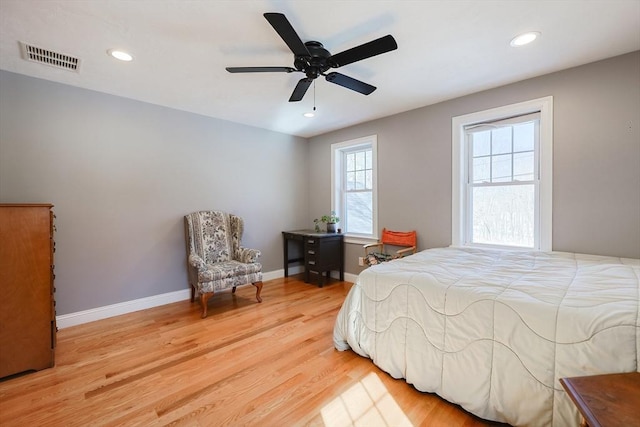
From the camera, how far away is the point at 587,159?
2551 mm

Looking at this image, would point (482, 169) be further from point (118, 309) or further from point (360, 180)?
point (118, 309)

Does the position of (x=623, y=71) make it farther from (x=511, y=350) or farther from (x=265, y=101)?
(x=265, y=101)

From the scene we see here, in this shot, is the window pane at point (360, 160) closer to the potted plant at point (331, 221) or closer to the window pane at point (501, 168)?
the potted plant at point (331, 221)

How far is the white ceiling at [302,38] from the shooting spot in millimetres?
1795

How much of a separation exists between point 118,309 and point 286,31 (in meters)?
3.35

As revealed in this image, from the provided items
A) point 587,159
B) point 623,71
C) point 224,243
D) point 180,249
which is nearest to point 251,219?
point 224,243

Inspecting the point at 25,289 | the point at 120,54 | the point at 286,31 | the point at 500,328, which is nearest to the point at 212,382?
the point at 25,289

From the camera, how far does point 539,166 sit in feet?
9.37

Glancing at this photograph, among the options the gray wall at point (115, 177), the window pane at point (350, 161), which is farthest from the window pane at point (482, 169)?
the gray wall at point (115, 177)

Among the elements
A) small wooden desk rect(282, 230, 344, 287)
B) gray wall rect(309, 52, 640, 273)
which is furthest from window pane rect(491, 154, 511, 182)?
small wooden desk rect(282, 230, 344, 287)

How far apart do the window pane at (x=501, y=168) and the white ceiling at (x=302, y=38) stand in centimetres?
79

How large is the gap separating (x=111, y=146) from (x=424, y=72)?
340cm

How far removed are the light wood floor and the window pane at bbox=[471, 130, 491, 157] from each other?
2.58 meters

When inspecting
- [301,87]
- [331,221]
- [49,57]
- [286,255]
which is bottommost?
[286,255]
